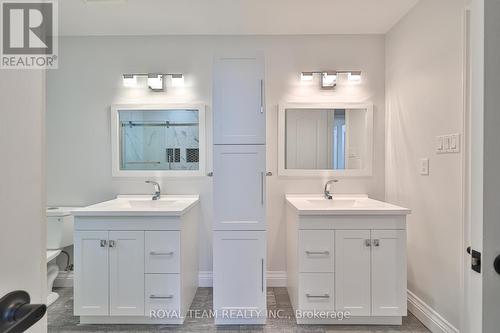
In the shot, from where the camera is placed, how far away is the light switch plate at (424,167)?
Result: 2121 millimetres

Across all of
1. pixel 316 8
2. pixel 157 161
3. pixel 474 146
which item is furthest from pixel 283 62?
pixel 474 146

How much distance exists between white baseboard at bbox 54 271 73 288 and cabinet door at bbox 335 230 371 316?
2493mm

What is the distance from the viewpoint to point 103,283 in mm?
2072

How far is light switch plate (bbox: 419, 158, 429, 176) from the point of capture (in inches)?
83.5

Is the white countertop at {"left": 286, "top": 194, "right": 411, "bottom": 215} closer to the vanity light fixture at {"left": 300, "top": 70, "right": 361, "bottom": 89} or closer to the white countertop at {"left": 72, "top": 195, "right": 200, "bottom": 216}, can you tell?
the white countertop at {"left": 72, "top": 195, "right": 200, "bottom": 216}

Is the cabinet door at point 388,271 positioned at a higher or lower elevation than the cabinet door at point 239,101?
lower

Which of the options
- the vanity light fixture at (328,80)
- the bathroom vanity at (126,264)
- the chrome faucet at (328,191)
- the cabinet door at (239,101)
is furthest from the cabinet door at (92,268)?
the vanity light fixture at (328,80)

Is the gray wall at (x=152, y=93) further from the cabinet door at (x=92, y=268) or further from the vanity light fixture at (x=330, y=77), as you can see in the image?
the cabinet door at (x=92, y=268)

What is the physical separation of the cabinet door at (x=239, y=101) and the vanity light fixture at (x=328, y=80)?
917 millimetres

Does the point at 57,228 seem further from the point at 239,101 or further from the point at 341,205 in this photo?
the point at 341,205

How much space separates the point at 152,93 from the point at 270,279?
216 cm

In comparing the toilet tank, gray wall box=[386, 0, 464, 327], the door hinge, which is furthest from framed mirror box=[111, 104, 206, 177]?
the door hinge

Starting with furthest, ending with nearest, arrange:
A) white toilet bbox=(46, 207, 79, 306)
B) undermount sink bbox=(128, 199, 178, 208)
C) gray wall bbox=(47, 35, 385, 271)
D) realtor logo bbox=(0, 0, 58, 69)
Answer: gray wall bbox=(47, 35, 385, 271)
undermount sink bbox=(128, 199, 178, 208)
white toilet bbox=(46, 207, 79, 306)
realtor logo bbox=(0, 0, 58, 69)

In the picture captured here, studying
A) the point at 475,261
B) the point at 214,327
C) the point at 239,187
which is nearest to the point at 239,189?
the point at 239,187
